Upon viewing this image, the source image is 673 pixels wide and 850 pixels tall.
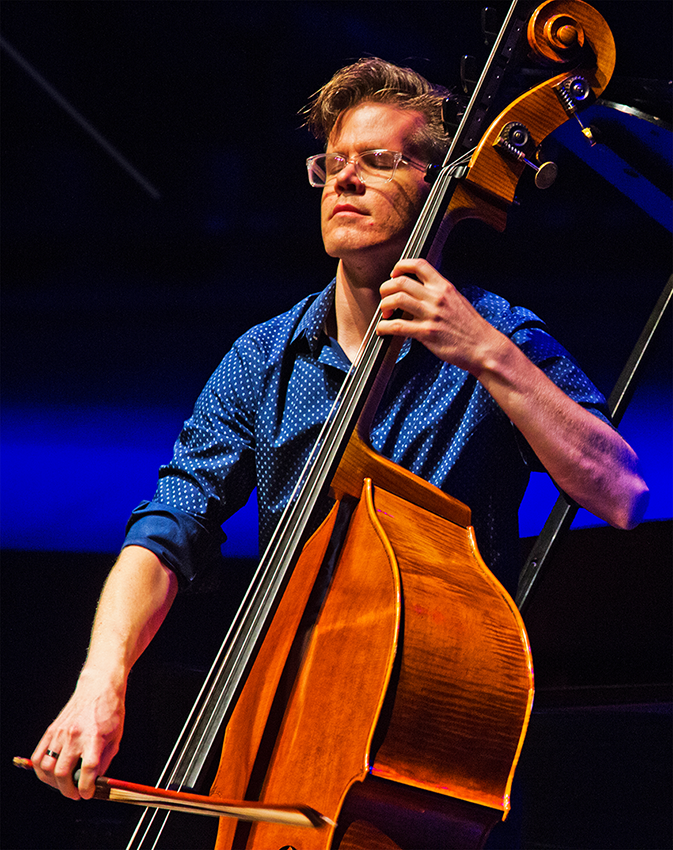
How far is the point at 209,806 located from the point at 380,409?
2.26ft

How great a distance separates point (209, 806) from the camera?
0.72m

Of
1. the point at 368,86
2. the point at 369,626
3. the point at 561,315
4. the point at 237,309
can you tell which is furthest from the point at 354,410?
the point at 237,309

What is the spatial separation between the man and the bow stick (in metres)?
0.18

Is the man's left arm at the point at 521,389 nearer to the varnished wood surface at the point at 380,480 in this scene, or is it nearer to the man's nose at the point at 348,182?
the varnished wood surface at the point at 380,480

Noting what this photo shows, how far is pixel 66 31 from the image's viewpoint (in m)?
2.46

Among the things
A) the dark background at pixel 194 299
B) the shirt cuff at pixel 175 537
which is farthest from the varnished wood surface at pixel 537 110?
the shirt cuff at pixel 175 537

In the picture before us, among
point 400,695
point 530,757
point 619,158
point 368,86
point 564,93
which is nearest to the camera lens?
point 400,695

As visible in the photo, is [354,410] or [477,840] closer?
[477,840]

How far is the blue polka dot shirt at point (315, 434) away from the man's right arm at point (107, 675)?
0.04 meters

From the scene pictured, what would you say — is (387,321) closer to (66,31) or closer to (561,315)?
(561,315)

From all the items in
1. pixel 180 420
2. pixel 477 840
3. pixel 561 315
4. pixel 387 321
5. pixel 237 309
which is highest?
pixel 561 315

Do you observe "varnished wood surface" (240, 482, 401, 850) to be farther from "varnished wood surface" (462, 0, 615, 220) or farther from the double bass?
"varnished wood surface" (462, 0, 615, 220)

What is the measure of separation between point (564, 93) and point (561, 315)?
4.83 ft

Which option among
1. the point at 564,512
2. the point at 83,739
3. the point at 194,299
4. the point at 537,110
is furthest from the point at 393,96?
the point at 194,299
